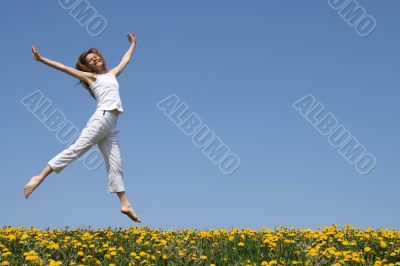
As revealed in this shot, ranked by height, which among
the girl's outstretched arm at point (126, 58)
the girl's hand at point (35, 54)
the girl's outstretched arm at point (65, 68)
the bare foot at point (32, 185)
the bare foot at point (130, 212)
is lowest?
the bare foot at point (32, 185)

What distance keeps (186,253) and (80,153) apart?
2.76 meters

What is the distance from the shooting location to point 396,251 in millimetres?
6906

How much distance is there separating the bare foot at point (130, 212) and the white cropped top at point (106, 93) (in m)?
1.62

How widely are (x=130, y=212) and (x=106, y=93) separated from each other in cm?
203

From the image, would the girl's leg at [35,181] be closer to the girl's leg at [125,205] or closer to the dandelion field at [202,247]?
the dandelion field at [202,247]

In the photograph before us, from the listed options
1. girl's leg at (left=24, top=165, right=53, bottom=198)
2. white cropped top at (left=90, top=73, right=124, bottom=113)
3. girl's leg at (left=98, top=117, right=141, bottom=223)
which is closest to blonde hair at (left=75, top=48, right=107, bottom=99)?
white cropped top at (left=90, top=73, right=124, bottom=113)

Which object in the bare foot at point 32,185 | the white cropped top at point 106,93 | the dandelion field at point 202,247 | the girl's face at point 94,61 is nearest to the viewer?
the dandelion field at point 202,247

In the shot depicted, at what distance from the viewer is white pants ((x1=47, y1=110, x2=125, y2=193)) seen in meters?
8.16

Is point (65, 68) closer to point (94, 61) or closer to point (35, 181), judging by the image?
point (94, 61)

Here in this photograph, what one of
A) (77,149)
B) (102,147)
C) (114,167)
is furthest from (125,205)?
(77,149)

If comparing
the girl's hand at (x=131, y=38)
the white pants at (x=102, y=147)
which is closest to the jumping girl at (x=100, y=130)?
the white pants at (x=102, y=147)

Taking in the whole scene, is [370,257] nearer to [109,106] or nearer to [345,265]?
[345,265]

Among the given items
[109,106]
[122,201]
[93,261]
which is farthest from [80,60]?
[93,261]

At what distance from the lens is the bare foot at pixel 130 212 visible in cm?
849
